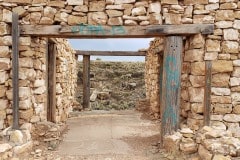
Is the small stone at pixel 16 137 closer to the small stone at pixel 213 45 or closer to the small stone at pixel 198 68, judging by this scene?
the small stone at pixel 198 68

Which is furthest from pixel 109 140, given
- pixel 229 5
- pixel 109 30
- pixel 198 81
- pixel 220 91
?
pixel 229 5

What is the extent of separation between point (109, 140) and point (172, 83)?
80.9 inches

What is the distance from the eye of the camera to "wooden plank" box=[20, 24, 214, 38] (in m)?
5.06

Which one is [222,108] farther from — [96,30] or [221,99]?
[96,30]

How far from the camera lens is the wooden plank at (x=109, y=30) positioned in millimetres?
5059

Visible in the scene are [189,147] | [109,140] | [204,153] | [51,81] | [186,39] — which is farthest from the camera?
[51,81]

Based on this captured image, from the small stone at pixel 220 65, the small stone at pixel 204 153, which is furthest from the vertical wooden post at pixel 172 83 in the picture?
the small stone at pixel 204 153

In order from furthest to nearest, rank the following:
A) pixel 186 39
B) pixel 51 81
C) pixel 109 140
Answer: pixel 51 81
pixel 109 140
pixel 186 39

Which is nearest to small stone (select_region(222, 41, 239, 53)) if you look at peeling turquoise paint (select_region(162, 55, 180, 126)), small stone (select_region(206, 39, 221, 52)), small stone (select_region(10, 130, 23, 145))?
small stone (select_region(206, 39, 221, 52))

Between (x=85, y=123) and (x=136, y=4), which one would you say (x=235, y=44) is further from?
(x=85, y=123)

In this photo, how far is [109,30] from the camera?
513 cm

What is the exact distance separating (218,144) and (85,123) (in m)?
5.08

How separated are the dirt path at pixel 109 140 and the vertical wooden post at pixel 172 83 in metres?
0.63

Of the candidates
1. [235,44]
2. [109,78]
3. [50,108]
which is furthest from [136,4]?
[109,78]
